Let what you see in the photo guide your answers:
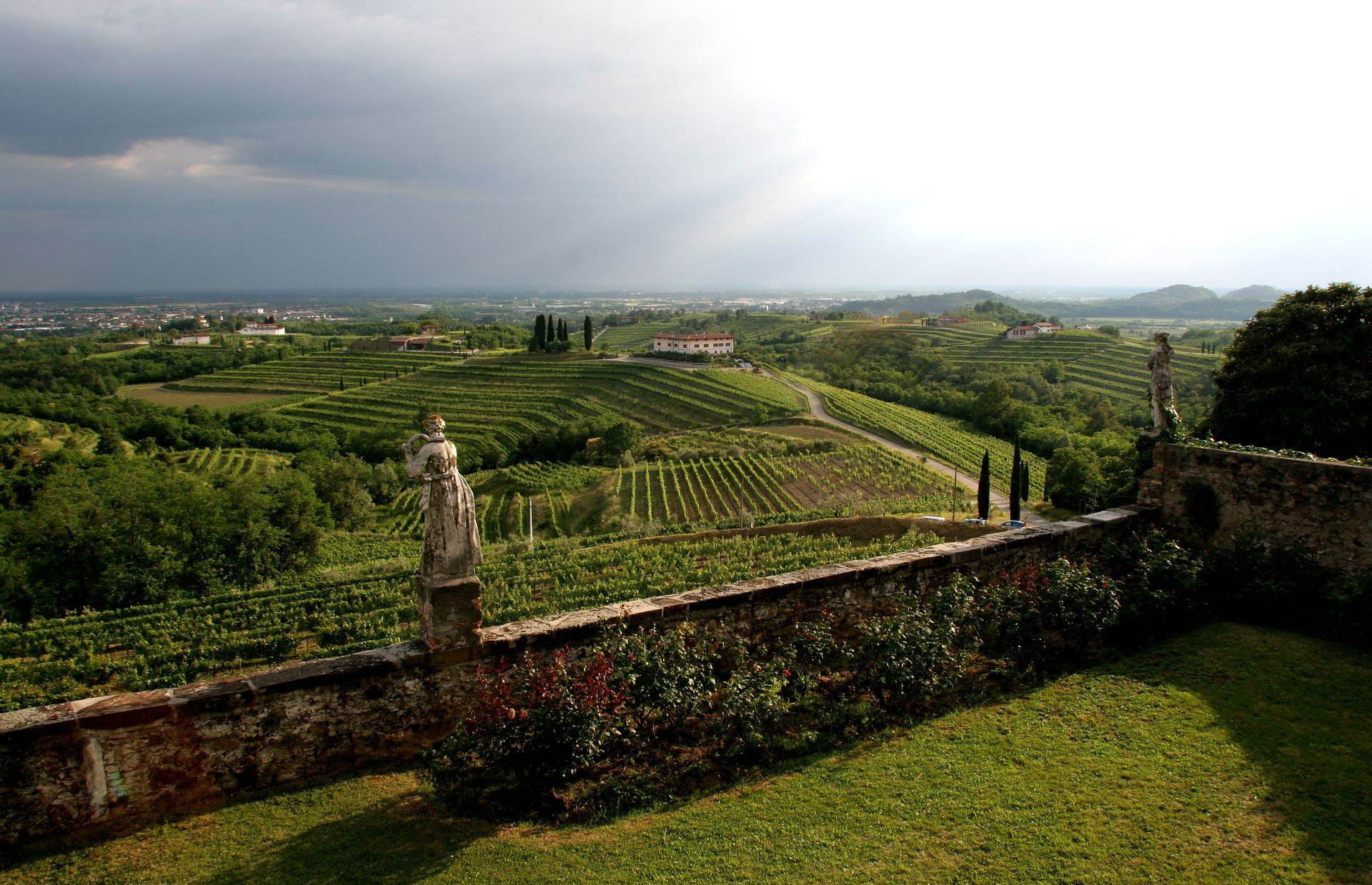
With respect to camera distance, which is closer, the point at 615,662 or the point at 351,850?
the point at 351,850

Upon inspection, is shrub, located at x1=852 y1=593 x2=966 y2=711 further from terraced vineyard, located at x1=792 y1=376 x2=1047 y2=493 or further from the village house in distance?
the village house in distance

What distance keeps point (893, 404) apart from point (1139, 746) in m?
75.0

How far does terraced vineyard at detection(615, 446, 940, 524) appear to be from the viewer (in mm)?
39219

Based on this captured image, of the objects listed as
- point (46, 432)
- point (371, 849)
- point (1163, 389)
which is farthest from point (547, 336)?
point (371, 849)

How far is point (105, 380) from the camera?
300ft

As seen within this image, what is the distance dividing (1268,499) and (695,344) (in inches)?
3765

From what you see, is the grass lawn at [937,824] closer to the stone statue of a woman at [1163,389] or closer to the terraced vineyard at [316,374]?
the stone statue of a woman at [1163,389]

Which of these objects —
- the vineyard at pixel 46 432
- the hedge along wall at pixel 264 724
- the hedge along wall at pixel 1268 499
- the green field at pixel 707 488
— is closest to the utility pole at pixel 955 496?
Answer: the green field at pixel 707 488

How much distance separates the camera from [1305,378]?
15.3 m

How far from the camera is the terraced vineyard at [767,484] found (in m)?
39.2

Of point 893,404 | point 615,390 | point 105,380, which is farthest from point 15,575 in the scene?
point 105,380

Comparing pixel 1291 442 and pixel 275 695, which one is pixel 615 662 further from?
pixel 1291 442

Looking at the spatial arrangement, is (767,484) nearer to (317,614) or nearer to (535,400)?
(317,614)

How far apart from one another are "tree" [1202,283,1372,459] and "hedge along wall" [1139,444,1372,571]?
21.7ft
